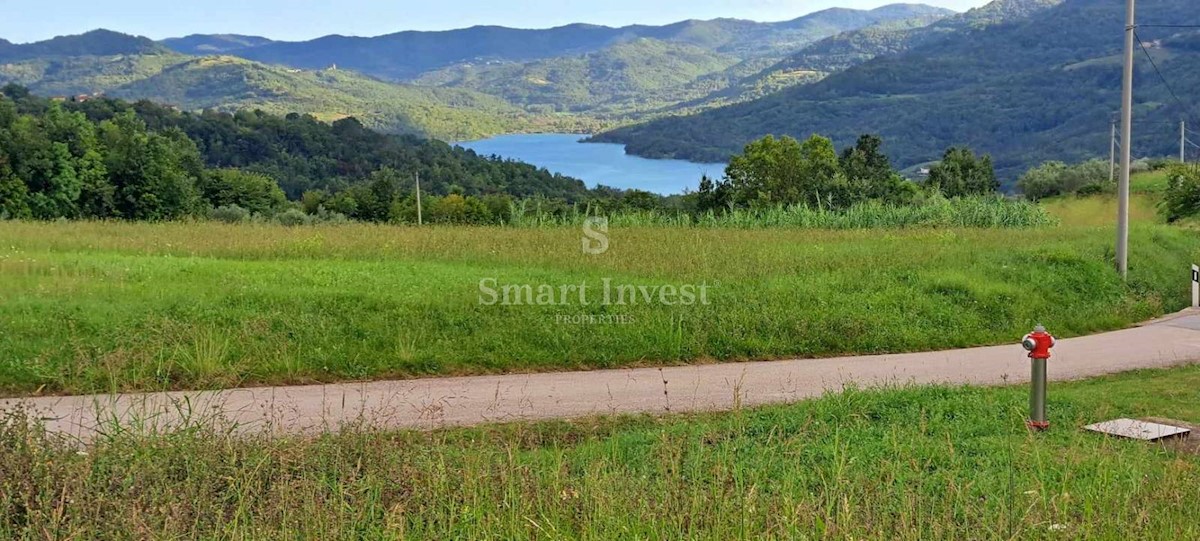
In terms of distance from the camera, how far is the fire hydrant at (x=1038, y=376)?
23.1 ft

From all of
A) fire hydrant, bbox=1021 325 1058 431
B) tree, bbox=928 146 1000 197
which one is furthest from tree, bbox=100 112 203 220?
tree, bbox=928 146 1000 197

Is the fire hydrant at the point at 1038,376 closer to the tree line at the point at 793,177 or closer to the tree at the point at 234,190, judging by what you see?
the tree line at the point at 793,177

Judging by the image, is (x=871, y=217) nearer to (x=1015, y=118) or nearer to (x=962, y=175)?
(x=962, y=175)

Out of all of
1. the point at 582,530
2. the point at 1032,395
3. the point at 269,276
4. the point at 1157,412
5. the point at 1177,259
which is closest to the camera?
the point at 582,530

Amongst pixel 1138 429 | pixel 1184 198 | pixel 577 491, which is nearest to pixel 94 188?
pixel 577 491

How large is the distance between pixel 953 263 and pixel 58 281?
1418 cm

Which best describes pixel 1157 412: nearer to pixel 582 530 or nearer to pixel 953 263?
pixel 582 530

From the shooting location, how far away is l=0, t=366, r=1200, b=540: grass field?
4074 mm

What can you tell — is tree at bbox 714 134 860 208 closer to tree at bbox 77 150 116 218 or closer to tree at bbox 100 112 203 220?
tree at bbox 100 112 203 220

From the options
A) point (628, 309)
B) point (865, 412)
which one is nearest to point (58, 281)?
point (628, 309)

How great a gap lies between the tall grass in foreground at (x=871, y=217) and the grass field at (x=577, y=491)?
69.1 feet

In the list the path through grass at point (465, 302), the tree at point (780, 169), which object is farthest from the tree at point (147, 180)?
the tree at point (780, 169)

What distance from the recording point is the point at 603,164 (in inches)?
6166

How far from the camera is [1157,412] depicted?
7.94 m
